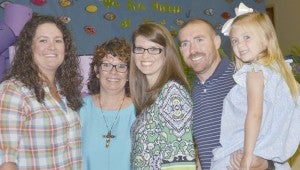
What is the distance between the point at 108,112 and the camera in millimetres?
2506

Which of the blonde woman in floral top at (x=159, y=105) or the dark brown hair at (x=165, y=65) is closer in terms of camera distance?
the blonde woman in floral top at (x=159, y=105)

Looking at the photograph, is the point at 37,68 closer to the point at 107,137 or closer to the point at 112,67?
the point at 112,67

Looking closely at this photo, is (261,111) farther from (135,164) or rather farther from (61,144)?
(61,144)

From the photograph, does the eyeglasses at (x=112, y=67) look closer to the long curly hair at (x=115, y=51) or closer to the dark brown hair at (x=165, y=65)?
the long curly hair at (x=115, y=51)

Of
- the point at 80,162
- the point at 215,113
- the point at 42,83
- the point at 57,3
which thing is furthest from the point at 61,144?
the point at 57,3

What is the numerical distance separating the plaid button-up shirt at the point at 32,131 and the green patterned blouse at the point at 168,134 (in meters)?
0.43

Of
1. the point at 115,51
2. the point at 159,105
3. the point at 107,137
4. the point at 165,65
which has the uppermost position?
the point at 115,51

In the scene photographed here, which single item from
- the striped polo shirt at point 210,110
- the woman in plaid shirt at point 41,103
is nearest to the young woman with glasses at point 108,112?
the woman in plaid shirt at point 41,103

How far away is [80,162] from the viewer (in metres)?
2.31

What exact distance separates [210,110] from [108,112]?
27.1 inches

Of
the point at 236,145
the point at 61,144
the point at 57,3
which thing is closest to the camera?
the point at 236,145

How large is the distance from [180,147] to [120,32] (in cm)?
351

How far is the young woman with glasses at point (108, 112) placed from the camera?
2385 millimetres

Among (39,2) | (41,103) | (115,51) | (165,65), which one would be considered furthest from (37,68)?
(39,2)
